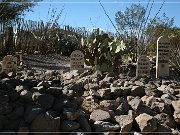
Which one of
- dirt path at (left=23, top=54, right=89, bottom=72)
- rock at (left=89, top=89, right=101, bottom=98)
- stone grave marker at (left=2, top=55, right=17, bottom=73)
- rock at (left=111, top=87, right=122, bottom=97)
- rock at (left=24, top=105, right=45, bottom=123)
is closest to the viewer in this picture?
rock at (left=24, top=105, right=45, bottom=123)

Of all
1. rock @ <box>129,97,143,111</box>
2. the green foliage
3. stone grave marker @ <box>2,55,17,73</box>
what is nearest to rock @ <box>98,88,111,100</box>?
rock @ <box>129,97,143,111</box>

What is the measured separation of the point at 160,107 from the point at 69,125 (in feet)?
3.56

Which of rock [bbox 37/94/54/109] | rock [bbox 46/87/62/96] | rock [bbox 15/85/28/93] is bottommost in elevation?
rock [bbox 37/94/54/109]

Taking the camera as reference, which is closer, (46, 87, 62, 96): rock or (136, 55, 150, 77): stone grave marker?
(46, 87, 62, 96): rock

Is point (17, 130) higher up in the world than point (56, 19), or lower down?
lower down

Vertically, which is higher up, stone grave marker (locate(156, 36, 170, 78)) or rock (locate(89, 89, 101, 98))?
stone grave marker (locate(156, 36, 170, 78))

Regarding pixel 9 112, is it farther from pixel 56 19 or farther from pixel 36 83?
pixel 56 19

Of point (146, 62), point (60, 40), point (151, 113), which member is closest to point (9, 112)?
point (151, 113)

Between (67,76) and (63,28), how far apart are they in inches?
389

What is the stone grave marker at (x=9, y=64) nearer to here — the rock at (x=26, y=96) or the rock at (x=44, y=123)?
the rock at (x=26, y=96)

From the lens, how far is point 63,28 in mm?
15609

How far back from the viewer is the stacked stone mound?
3.50 m

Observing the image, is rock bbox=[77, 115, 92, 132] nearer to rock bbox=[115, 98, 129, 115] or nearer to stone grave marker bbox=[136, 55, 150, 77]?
rock bbox=[115, 98, 129, 115]

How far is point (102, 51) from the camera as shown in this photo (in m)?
7.34
